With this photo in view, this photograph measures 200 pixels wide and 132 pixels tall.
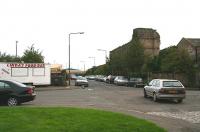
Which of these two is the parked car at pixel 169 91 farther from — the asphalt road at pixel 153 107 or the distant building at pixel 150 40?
the distant building at pixel 150 40

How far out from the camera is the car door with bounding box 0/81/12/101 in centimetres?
2166

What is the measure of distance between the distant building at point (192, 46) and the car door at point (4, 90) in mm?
44771

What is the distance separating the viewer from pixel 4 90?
21.8m

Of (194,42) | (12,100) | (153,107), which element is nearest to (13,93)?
(12,100)

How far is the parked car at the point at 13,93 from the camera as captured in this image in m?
21.7

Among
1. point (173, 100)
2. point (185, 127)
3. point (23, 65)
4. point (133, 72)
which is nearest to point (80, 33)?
point (23, 65)

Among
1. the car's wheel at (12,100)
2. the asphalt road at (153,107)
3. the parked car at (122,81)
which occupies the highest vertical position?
the parked car at (122,81)

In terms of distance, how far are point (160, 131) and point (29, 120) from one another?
148 inches

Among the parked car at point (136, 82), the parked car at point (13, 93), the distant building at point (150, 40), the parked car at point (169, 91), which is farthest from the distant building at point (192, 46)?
the parked car at point (13, 93)

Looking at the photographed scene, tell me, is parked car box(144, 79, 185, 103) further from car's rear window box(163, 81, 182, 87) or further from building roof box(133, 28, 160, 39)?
building roof box(133, 28, 160, 39)

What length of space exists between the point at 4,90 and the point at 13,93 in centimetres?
51

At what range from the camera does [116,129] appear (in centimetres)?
1132

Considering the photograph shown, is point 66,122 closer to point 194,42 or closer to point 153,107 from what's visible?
point 153,107

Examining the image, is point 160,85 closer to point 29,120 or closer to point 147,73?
point 29,120
